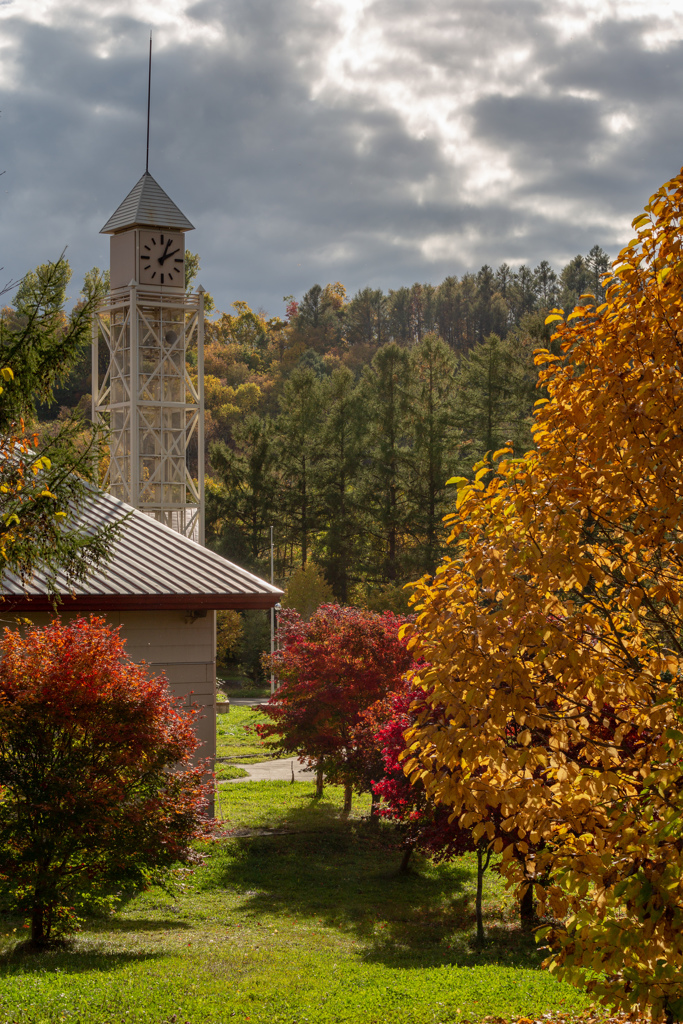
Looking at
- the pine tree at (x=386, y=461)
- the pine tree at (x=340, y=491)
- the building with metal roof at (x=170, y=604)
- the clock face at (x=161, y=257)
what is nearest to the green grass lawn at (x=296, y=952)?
the building with metal roof at (x=170, y=604)

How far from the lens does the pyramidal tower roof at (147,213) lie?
28.6 m

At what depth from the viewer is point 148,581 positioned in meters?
13.4

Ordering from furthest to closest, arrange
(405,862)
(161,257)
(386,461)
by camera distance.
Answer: (386,461), (161,257), (405,862)

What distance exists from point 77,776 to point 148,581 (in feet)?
16.5

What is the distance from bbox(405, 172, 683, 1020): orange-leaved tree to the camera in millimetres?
3631

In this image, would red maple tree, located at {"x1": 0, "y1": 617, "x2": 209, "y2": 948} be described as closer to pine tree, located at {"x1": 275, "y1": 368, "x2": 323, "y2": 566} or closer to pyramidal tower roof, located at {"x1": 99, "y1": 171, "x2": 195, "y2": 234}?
pyramidal tower roof, located at {"x1": 99, "y1": 171, "x2": 195, "y2": 234}

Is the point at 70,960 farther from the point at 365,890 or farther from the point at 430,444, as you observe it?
the point at 430,444

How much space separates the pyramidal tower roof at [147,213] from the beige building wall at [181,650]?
726 inches

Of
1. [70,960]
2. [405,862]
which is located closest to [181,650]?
[405,862]

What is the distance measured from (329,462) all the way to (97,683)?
135 ft

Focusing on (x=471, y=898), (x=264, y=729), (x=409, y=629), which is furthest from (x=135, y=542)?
(x=409, y=629)

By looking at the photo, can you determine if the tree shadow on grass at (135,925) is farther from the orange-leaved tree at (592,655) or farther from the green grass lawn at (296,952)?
the orange-leaved tree at (592,655)

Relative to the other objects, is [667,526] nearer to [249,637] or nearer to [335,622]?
[335,622]

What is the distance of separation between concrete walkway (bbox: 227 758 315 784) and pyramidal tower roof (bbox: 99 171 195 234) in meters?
16.7
